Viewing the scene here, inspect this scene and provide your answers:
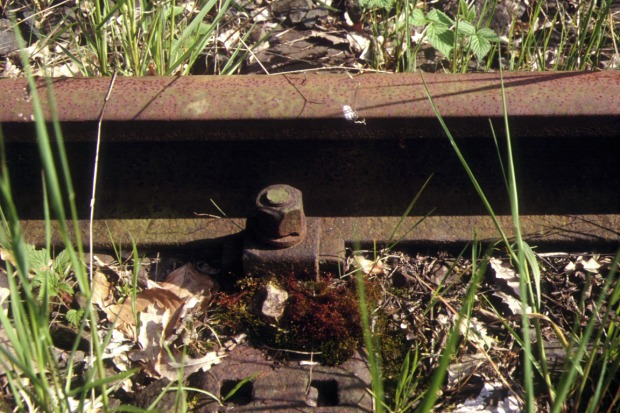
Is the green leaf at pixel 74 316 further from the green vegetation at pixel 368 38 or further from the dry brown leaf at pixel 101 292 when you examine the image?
the green vegetation at pixel 368 38

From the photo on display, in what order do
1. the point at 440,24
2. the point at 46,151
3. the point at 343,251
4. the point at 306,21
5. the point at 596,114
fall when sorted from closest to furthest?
the point at 46,151
the point at 596,114
the point at 343,251
the point at 440,24
the point at 306,21

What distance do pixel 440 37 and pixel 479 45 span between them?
0.17m

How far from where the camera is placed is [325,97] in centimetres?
254

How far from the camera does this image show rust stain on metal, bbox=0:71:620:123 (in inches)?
97.8

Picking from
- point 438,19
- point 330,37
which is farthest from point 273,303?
point 330,37

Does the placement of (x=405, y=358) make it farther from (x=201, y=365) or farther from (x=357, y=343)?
(x=201, y=365)

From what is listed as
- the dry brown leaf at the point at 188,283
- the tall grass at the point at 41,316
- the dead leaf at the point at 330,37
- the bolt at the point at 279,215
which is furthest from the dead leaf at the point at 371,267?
the dead leaf at the point at 330,37

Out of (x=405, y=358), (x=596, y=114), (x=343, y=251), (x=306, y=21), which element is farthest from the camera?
(x=306, y=21)

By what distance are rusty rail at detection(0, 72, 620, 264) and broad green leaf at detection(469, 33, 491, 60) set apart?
38 cm

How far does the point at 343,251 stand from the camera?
269 cm

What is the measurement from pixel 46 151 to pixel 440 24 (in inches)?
83.7

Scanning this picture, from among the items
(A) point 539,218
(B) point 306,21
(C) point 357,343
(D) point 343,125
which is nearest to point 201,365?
(C) point 357,343

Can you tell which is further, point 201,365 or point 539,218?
point 539,218

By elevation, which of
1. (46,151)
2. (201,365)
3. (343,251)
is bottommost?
(201,365)
